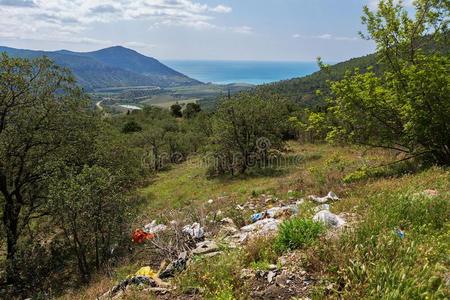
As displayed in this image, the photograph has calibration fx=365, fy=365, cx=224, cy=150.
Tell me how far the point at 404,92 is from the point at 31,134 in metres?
15.0

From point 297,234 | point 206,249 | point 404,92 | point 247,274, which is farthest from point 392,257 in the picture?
point 404,92

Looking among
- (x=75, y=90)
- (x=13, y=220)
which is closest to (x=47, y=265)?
(x=13, y=220)

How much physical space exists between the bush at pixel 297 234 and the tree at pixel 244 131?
25.9m

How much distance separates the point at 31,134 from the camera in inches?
618

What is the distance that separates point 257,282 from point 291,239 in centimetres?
106

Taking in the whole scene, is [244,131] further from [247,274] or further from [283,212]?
[247,274]

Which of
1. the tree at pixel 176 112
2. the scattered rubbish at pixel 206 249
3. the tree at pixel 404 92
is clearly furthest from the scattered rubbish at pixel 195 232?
the tree at pixel 176 112

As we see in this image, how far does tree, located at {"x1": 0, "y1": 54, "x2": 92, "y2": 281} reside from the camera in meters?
15.3

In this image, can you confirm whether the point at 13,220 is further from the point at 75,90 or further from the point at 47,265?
the point at 75,90

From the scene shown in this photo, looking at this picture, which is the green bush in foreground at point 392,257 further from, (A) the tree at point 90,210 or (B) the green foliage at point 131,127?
(B) the green foliage at point 131,127

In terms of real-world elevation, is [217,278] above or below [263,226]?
above

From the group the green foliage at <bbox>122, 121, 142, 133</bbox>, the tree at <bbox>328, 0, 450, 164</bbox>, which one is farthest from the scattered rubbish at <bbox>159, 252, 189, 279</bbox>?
the green foliage at <bbox>122, 121, 142, 133</bbox>

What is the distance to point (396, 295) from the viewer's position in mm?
4027

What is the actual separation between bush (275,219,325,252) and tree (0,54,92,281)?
11405mm
